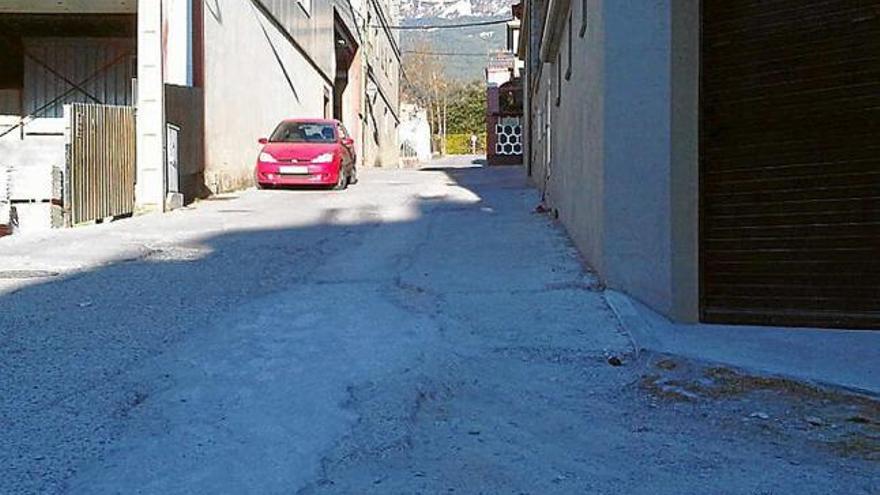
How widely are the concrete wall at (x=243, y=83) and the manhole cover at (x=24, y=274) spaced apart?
8.59 metres

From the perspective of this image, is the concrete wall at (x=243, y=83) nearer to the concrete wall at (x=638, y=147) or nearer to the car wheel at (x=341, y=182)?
the car wheel at (x=341, y=182)

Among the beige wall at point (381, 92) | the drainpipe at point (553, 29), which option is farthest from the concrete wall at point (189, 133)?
the beige wall at point (381, 92)

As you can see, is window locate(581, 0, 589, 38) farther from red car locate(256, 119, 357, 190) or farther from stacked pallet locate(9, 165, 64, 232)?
red car locate(256, 119, 357, 190)

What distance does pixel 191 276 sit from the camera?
327 inches

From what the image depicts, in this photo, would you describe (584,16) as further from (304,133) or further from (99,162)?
(304,133)

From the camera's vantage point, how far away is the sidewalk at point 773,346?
5137 mm

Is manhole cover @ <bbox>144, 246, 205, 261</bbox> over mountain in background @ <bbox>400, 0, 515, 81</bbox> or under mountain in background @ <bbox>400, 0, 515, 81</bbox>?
under

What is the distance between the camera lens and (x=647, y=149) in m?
6.75

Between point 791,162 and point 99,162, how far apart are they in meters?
9.82

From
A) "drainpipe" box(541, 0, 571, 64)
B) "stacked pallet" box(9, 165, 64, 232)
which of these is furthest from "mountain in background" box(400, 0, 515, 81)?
"stacked pallet" box(9, 165, 64, 232)

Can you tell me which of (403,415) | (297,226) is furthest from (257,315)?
(297,226)

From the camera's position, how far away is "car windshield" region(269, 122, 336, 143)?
65.8ft

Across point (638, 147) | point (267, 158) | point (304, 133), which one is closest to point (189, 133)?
point (267, 158)

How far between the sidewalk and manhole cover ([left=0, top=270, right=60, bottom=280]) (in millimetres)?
4915
